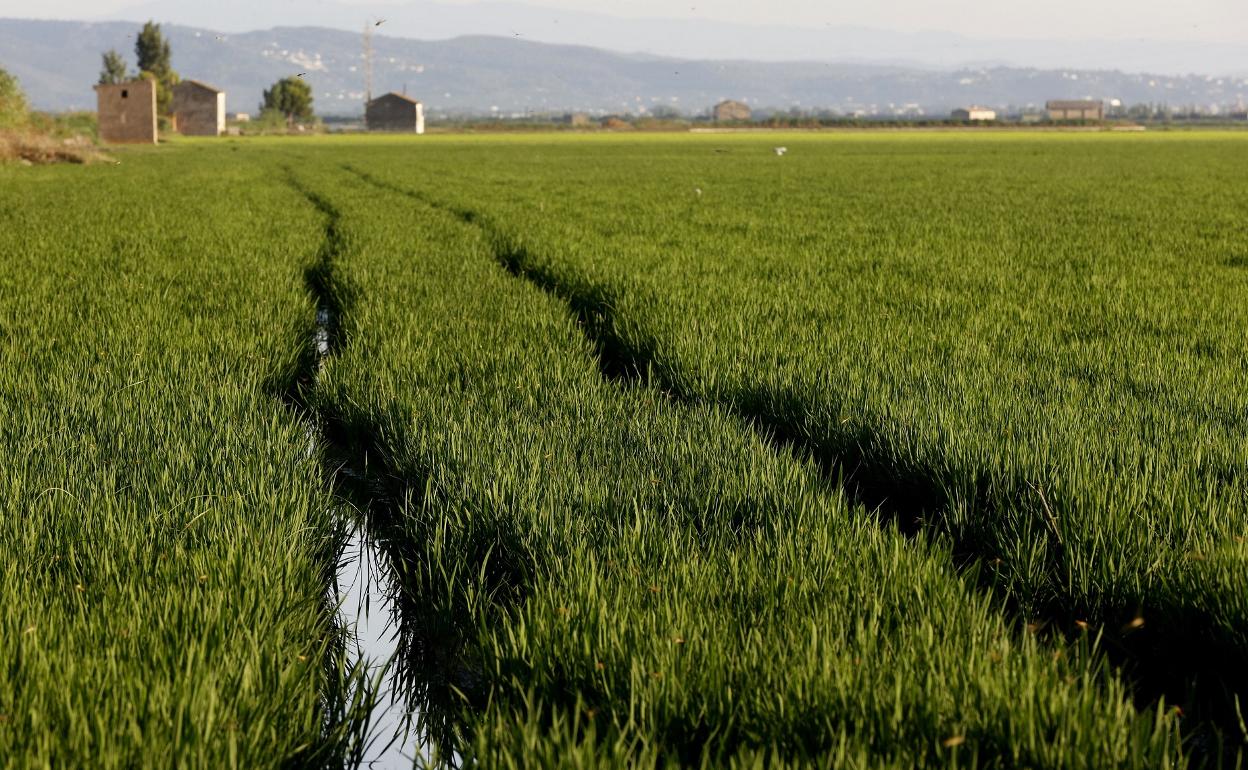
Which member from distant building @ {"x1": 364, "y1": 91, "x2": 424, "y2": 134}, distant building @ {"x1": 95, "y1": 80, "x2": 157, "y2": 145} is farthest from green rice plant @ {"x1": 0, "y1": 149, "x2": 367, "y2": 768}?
distant building @ {"x1": 364, "y1": 91, "x2": 424, "y2": 134}

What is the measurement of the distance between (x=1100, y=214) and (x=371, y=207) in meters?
10.3

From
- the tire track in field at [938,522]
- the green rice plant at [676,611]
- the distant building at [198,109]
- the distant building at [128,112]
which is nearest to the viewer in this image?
the green rice plant at [676,611]

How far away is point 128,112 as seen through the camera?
192ft

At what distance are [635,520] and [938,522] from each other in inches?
40.8

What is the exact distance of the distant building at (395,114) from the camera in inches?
4523

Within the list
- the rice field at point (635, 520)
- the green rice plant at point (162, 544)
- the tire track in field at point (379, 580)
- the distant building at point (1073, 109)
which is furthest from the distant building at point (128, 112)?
the distant building at point (1073, 109)

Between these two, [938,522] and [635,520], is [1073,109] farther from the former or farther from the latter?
[635,520]

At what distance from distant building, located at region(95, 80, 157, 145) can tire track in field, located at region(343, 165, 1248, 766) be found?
194ft

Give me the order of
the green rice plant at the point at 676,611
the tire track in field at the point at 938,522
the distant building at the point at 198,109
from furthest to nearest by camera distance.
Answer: the distant building at the point at 198,109 < the tire track in field at the point at 938,522 < the green rice plant at the point at 676,611

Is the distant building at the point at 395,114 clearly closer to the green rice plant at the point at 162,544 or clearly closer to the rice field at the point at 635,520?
the rice field at the point at 635,520

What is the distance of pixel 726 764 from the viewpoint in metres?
1.97

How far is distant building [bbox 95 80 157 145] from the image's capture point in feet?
190

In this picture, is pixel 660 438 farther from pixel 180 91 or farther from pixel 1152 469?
pixel 180 91

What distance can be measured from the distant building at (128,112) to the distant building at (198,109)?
112ft
